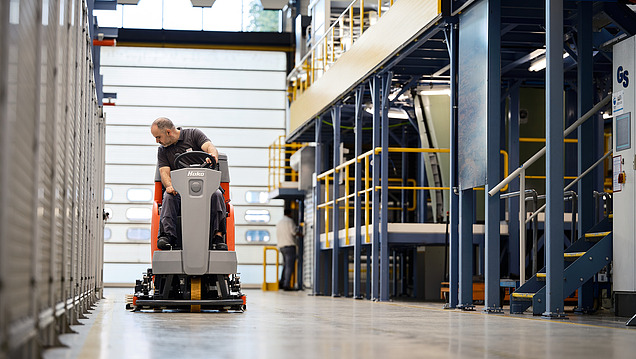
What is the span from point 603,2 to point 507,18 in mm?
1463

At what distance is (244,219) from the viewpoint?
2781 cm

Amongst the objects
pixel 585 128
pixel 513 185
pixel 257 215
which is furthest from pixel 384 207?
pixel 257 215

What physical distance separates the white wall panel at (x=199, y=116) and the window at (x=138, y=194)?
6.89ft

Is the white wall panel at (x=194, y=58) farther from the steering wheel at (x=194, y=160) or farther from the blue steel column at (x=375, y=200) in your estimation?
the steering wheel at (x=194, y=160)

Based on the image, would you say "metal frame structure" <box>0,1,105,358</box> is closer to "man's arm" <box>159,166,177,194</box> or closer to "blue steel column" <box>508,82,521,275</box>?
"man's arm" <box>159,166,177,194</box>

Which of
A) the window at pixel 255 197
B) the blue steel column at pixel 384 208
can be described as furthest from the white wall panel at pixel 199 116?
the blue steel column at pixel 384 208

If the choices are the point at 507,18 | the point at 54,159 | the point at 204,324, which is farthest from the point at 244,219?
the point at 54,159

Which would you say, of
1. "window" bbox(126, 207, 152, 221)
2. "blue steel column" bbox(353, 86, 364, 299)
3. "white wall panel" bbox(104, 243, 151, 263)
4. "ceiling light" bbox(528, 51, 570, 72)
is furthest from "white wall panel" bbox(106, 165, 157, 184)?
"ceiling light" bbox(528, 51, 570, 72)

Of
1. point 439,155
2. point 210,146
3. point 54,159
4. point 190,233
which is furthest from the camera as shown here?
point 439,155

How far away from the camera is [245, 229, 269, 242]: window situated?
27.7 meters

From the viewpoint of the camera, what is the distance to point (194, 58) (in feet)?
93.4

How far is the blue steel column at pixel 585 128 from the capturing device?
421 inches

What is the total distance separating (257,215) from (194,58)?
18.1 ft

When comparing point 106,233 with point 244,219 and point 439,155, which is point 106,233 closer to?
point 244,219
